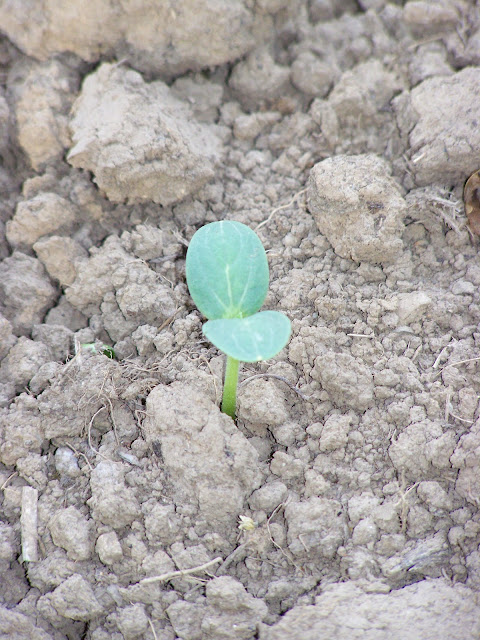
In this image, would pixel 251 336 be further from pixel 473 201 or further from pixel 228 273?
pixel 473 201

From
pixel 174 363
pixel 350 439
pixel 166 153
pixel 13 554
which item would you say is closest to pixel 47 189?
pixel 166 153

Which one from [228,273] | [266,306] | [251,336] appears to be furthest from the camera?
[266,306]

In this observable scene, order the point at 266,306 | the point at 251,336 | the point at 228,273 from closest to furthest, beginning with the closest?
the point at 251,336, the point at 228,273, the point at 266,306

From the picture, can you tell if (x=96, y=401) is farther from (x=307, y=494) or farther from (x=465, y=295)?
(x=465, y=295)

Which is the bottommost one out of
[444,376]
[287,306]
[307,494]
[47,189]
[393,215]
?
[307,494]

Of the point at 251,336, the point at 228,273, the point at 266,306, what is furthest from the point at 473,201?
the point at 251,336

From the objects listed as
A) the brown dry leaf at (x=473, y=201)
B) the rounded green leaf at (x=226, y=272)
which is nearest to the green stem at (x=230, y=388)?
the rounded green leaf at (x=226, y=272)

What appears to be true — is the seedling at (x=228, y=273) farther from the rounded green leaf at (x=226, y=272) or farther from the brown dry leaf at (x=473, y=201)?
the brown dry leaf at (x=473, y=201)
